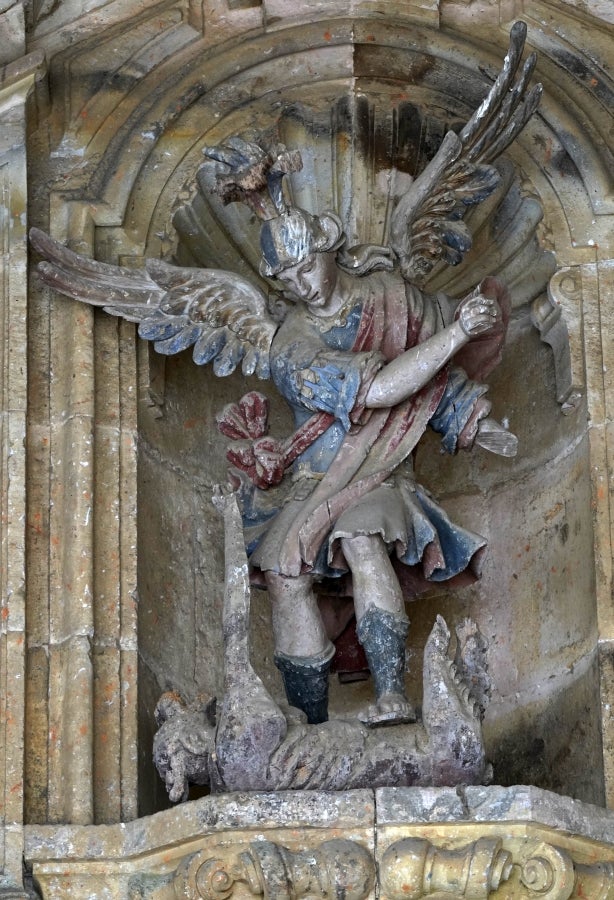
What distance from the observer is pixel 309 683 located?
23.2 feet

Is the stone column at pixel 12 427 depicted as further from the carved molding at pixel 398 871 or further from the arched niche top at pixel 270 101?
the carved molding at pixel 398 871

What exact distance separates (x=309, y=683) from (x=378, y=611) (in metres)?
0.31

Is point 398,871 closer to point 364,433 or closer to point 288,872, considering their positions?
point 288,872

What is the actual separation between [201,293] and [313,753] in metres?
1.63

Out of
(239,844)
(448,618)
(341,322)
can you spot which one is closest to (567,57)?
(341,322)

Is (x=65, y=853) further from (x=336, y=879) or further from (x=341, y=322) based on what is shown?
(x=341, y=322)

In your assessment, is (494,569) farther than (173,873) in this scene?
Yes

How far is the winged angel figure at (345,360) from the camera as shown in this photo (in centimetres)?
707

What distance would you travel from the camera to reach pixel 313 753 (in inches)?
260

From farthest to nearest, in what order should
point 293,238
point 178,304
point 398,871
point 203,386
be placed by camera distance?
point 203,386 < point 178,304 < point 293,238 < point 398,871

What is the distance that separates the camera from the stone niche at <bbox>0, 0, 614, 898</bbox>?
697 cm

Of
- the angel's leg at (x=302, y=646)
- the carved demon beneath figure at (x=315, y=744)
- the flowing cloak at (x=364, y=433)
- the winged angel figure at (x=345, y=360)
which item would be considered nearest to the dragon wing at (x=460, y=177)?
the winged angel figure at (x=345, y=360)

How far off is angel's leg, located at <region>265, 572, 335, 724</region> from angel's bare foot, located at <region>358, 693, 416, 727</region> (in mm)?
281

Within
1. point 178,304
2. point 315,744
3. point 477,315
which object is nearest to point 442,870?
point 315,744
